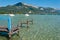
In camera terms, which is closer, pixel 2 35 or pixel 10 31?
pixel 10 31

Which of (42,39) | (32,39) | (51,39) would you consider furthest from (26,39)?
(51,39)

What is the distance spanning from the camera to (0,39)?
28.9m

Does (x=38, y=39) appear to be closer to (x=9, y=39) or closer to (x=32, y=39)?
(x=32, y=39)

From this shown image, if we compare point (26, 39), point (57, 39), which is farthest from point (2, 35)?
point (57, 39)

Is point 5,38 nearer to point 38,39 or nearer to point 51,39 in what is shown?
point 38,39

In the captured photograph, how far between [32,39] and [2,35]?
24.4 feet

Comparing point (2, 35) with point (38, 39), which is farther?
point (2, 35)

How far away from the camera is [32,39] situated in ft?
94.2

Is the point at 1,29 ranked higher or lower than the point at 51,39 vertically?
higher

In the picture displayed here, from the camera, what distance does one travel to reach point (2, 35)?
32.2 meters

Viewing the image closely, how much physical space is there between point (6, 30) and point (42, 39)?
7.34m

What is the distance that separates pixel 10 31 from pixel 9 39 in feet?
5.04

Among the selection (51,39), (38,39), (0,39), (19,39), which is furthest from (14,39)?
(51,39)

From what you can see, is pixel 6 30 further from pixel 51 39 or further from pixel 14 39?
pixel 51 39
